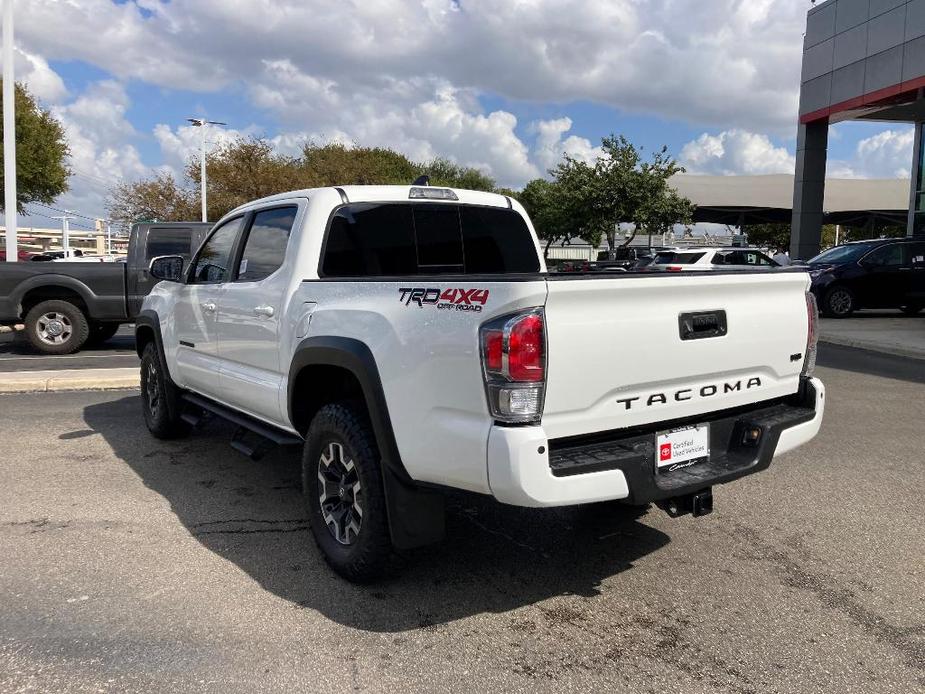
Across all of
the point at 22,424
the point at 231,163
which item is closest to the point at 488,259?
the point at 22,424

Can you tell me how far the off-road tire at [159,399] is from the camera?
19.9 ft

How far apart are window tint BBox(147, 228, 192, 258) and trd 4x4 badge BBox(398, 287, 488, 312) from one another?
30.0 ft

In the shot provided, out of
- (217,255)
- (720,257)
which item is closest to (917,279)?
(720,257)

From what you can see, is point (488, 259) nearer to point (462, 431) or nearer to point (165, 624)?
point (462, 431)

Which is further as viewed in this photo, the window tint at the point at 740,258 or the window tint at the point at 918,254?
the window tint at the point at 740,258

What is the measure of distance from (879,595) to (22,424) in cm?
686

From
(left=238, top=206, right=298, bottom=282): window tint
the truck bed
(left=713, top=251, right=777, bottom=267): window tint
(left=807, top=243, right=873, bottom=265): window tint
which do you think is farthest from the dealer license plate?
(left=713, top=251, right=777, bottom=267): window tint

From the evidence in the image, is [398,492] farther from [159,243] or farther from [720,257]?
[720,257]

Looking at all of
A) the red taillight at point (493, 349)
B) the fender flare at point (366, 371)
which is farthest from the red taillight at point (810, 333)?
the fender flare at point (366, 371)

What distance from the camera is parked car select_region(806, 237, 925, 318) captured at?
53.3ft

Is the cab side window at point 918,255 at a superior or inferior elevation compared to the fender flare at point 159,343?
superior

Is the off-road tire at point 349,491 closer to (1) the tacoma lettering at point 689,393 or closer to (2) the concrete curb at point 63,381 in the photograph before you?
(1) the tacoma lettering at point 689,393

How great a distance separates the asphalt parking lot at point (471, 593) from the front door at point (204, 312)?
2.40ft

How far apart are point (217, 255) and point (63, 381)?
14.5ft
